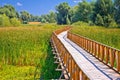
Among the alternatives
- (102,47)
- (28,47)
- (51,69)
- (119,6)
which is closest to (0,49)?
(28,47)

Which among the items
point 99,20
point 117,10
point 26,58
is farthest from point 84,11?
point 26,58

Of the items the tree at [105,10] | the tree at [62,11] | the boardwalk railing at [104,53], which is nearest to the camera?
the boardwalk railing at [104,53]

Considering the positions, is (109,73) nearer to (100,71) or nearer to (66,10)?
(100,71)

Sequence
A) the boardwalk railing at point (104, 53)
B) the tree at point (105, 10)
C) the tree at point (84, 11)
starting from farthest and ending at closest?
the tree at point (84, 11)
the tree at point (105, 10)
the boardwalk railing at point (104, 53)

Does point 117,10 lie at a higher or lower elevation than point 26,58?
higher

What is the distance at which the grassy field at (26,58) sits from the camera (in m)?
21.4

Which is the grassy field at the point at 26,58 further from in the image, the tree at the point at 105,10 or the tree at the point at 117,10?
the tree at the point at 105,10

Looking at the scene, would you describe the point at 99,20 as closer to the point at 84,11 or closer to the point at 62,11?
the point at 84,11

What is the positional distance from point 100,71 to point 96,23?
62.3 meters

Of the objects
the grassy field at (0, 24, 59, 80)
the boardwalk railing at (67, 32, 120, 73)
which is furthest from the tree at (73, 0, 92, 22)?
the boardwalk railing at (67, 32, 120, 73)

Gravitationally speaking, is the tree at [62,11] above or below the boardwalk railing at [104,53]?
below

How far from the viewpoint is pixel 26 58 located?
2606 centimetres

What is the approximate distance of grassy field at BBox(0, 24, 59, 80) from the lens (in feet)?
70.1

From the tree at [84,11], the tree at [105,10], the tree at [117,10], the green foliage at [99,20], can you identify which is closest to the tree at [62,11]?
the tree at [84,11]
